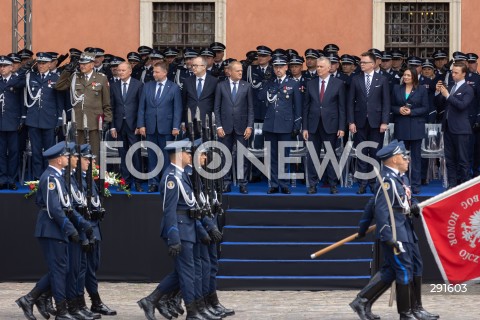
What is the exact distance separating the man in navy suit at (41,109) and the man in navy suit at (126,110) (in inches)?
33.9

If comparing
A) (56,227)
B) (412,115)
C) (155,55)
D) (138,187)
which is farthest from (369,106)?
(56,227)

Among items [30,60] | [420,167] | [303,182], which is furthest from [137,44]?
[420,167]

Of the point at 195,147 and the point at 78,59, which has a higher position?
the point at 78,59

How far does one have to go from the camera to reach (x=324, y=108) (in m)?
19.0

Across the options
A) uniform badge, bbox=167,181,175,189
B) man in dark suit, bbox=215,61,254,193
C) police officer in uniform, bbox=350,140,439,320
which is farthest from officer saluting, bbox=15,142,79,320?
man in dark suit, bbox=215,61,254,193

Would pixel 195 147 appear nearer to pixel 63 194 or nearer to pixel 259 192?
pixel 63 194

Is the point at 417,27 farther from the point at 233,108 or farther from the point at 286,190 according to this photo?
the point at 286,190

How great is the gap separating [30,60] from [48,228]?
6348 mm

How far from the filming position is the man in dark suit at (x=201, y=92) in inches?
756

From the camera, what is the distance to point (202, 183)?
15.7 metres

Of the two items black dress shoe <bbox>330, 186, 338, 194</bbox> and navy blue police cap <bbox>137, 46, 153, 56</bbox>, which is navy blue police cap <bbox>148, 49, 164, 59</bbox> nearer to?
navy blue police cap <bbox>137, 46, 153, 56</bbox>

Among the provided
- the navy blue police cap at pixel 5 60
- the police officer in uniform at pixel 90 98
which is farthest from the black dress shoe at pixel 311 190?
the navy blue police cap at pixel 5 60

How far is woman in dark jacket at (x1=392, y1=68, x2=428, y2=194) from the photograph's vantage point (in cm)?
1894

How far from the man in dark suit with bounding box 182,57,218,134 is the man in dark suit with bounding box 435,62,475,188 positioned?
321 cm
